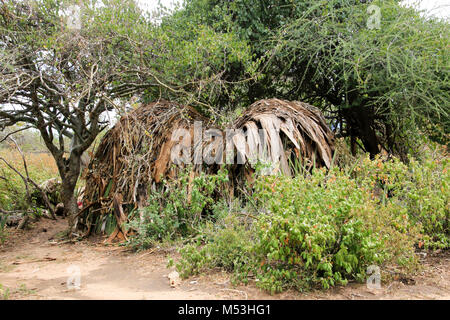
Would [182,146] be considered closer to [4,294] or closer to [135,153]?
[135,153]

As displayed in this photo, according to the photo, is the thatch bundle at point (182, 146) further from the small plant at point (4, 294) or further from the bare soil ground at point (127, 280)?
the small plant at point (4, 294)

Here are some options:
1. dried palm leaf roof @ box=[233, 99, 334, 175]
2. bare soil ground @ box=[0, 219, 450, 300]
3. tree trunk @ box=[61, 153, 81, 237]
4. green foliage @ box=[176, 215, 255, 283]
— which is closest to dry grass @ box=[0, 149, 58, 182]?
tree trunk @ box=[61, 153, 81, 237]

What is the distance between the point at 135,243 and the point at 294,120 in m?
2.62

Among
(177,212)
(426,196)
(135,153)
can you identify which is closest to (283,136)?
(177,212)

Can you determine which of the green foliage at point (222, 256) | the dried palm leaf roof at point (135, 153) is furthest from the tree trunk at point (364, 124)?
the green foliage at point (222, 256)

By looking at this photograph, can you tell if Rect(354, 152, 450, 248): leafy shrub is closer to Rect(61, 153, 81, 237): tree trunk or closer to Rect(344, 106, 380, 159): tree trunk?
Rect(344, 106, 380, 159): tree trunk

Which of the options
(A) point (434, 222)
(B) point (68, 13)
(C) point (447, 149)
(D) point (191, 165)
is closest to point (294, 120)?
(D) point (191, 165)

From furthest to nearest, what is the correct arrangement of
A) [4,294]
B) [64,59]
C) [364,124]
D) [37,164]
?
1. [37,164]
2. [364,124]
3. [64,59]
4. [4,294]

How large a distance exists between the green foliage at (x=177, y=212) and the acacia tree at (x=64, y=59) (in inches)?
58.0

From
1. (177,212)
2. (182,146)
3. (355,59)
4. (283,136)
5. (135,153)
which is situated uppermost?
(355,59)

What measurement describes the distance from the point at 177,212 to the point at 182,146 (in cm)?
103

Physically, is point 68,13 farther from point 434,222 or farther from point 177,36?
point 434,222

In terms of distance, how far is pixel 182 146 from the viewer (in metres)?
4.97

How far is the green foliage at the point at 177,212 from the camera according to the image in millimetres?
4215
